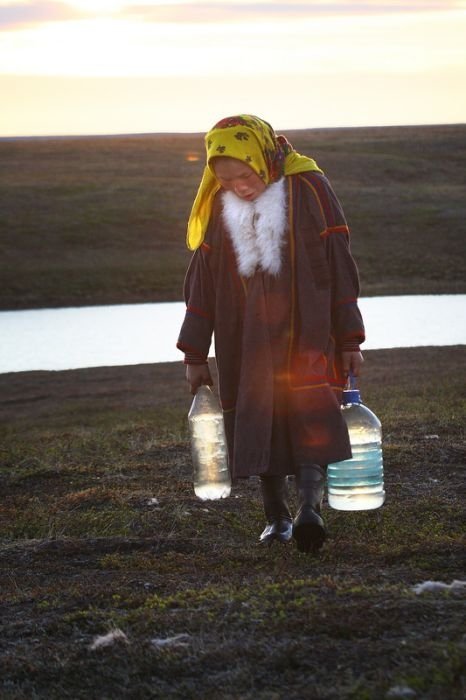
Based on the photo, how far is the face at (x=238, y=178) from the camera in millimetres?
6008

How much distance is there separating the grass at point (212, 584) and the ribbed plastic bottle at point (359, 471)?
10 centimetres

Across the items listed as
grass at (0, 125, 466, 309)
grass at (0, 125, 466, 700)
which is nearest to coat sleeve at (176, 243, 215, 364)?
grass at (0, 125, 466, 700)

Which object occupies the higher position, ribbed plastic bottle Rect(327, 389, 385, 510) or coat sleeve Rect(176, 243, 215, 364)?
coat sleeve Rect(176, 243, 215, 364)

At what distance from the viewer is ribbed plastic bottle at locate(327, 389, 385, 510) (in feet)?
22.3

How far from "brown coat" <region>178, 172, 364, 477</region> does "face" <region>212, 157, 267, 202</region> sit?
184mm

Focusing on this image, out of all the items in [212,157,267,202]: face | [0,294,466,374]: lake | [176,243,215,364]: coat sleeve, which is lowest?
[0,294,466,374]: lake

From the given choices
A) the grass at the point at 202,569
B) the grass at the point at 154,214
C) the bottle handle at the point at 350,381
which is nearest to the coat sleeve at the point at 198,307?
the bottle handle at the point at 350,381

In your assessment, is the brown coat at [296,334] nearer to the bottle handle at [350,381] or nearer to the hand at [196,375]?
the bottle handle at [350,381]

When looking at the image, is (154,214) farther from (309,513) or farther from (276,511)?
(309,513)

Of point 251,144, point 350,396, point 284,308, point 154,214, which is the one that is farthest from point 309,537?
point 154,214

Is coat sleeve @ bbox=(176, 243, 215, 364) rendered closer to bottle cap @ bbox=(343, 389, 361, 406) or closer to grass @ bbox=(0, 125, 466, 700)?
bottle cap @ bbox=(343, 389, 361, 406)

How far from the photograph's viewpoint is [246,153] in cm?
591

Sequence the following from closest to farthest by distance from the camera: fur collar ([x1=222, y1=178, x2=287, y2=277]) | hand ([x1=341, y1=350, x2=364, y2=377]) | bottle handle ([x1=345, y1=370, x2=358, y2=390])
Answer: fur collar ([x1=222, y1=178, x2=287, y2=277]), hand ([x1=341, y1=350, x2=364, y2=377]), bottle handle ([x1=345, y1=370, x2=358, y2=390])

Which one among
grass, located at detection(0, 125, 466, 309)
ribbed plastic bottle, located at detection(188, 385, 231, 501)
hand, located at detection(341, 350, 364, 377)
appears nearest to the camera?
hand, located at detection(341, 350, 364, 377)
